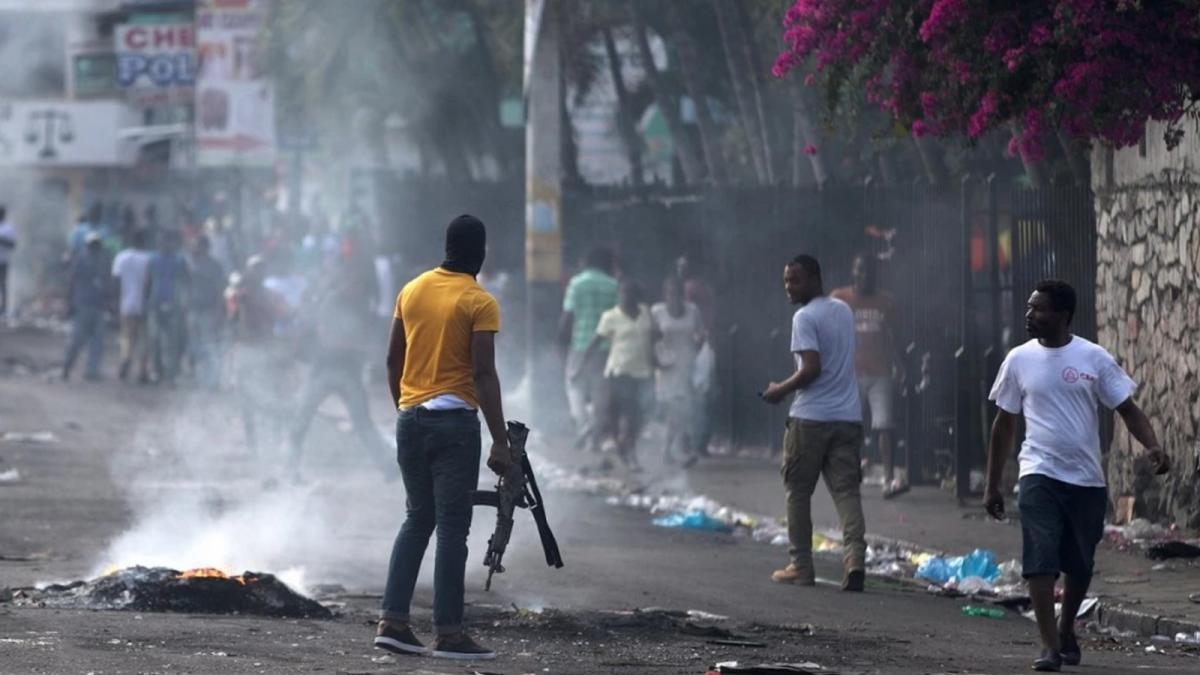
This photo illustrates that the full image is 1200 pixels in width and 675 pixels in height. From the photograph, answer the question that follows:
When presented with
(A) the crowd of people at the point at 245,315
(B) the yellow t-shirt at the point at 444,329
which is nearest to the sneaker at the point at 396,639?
(B) the yellow t-shirt at the point at 444,329

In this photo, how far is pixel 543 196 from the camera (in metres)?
21.2

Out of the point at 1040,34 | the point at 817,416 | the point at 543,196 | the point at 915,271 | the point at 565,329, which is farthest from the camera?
the point at 543,196

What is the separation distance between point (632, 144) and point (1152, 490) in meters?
17.6

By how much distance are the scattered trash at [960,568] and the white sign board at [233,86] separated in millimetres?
22420

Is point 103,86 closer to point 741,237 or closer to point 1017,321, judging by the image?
point 741,237

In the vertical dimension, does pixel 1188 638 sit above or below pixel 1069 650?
below

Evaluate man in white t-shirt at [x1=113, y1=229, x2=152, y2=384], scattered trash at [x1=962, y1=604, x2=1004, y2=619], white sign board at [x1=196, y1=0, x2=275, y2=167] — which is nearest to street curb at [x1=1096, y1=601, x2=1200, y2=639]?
scattered trash at [x1=962, y1=604, x2=1004, y2=619]

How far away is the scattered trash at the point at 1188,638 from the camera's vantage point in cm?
968

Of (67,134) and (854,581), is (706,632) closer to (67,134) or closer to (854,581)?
(854,581)

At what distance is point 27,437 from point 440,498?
494 inches

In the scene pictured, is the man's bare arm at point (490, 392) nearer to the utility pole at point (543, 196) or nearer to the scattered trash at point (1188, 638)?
the scattered trash at point (1188, 638)

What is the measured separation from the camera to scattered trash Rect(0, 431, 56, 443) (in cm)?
1988

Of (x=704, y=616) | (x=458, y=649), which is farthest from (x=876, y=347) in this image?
(x=458, y=649)

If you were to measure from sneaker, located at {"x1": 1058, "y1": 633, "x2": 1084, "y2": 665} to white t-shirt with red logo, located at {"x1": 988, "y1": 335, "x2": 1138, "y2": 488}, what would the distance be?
62cm
